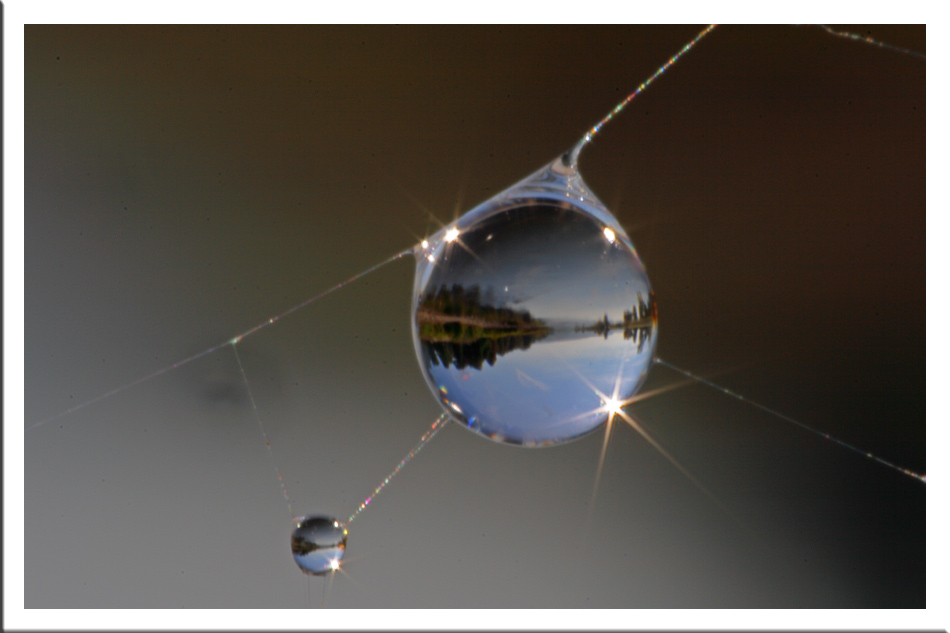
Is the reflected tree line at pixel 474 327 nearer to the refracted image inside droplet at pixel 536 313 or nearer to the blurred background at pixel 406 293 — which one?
the refracted image inside droplet at pixel 536 313

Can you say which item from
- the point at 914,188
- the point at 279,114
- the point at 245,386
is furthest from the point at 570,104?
the point at 245,386

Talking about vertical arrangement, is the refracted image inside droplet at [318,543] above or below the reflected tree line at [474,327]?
below

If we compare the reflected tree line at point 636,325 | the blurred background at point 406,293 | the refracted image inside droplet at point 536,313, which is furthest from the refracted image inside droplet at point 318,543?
the reflected tree line at point 636,325

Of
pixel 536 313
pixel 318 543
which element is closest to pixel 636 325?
pixel 536 313

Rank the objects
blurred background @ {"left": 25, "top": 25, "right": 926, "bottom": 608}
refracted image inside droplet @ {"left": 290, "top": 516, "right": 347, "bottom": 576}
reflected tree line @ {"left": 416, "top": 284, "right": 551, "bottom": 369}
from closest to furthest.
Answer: reflected tree line @ {"left": 416, "top": 284, "right": 551, "bottom": 369}
refracted image inside droplet @ {"left": 290, "top": 516, "right": 347, "bottom": 576}
blurred background @ {"left": 25, "top": 25, "right": 926, "bottom": 608}

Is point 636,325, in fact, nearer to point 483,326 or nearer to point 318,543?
point 483,326

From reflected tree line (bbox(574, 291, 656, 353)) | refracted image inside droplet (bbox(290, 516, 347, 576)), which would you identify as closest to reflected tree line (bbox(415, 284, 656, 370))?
reflected tree line (bbox(574, 291, 656, 353))

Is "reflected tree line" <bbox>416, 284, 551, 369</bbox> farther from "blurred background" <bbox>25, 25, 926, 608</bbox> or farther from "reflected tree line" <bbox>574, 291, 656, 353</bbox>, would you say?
"blurred background" <bbox>25, 25, 926, 608</bbox>
